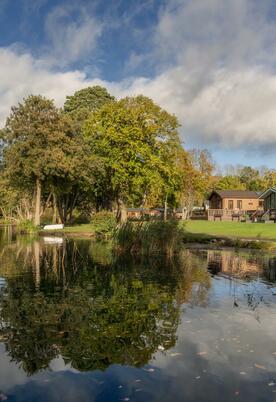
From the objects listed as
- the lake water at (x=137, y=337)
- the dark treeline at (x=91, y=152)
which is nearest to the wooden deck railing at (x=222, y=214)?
the dark treeline at (x=91, y=152)

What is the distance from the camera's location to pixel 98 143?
49688 millimetres

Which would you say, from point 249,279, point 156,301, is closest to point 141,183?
point 249,279

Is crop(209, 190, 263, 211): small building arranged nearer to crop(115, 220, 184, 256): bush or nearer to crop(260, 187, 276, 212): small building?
crop(260, 187, 276, 212): small building

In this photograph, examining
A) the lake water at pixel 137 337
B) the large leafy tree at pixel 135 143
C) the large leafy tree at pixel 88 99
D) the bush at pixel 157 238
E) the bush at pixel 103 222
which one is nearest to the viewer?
the lake water at pixel 137 337

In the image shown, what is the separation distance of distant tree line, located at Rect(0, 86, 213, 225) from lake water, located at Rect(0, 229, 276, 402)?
93.5ft

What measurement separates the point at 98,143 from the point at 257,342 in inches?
1694

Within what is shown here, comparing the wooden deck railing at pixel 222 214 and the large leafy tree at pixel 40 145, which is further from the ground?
the large leafy tree at pixel 40 145

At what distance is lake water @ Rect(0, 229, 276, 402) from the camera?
6281 millimetres

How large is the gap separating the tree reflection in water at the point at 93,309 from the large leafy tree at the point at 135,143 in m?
31.2

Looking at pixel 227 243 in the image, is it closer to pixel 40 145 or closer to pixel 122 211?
pixel 40 145

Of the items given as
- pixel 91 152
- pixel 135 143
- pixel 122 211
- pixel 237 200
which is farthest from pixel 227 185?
pixel 91 152

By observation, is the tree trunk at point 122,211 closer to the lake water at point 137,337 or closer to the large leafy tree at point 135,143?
the large leafy tree at point 135,143

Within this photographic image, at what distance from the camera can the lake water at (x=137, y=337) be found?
6.28 meters

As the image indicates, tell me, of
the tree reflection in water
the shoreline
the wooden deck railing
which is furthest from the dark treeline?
the tree reflection in water
